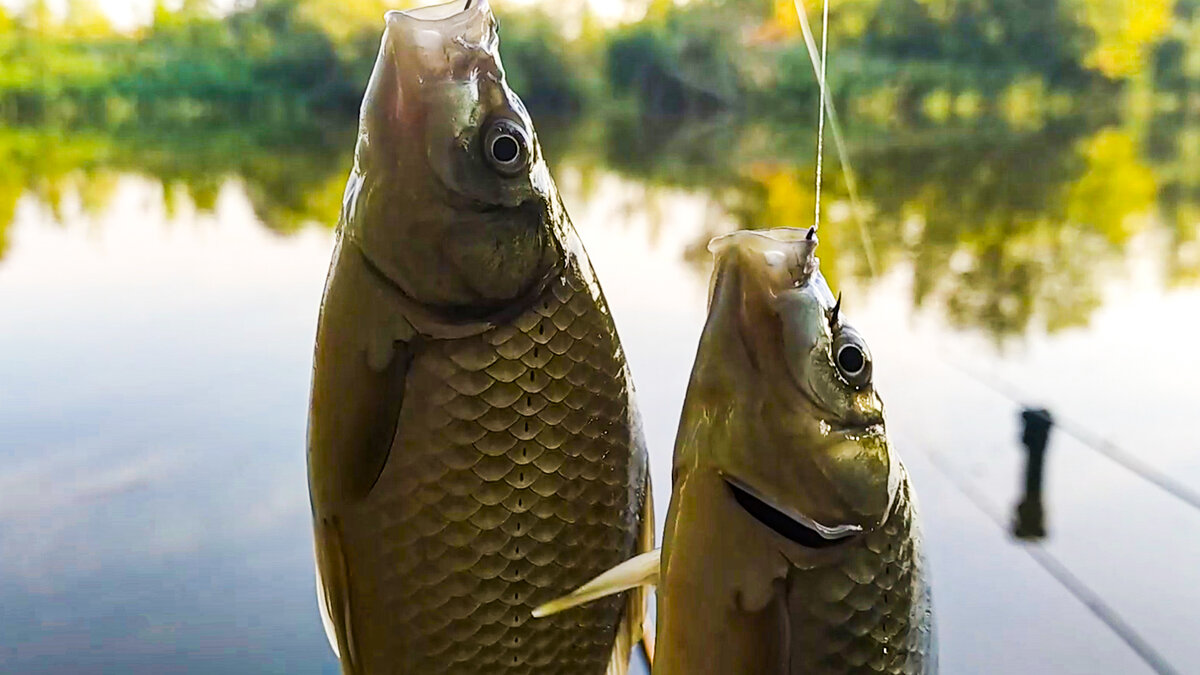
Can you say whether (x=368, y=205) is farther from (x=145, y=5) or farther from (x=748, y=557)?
(x=145, y=5)

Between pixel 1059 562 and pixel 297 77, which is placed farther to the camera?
pixel 1059 562

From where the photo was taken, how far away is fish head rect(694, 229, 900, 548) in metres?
0.45

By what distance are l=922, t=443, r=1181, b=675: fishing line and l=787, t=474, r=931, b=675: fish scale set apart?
1985 mm

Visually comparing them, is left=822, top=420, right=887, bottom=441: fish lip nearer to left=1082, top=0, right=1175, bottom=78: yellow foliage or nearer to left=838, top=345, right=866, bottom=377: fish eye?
left=838, top=345, right=866, bottom=377: fish eye

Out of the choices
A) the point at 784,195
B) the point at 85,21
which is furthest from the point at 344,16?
the point at 784,195

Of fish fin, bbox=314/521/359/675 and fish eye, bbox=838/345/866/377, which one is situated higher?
fish eye, bbox=838/345/866/377

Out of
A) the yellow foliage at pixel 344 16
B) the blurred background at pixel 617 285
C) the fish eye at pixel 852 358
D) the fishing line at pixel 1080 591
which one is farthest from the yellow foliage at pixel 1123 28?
the fish eye at pixel 852 358

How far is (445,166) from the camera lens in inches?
19.1

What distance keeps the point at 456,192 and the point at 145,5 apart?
132 cm

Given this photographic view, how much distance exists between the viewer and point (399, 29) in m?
0.46

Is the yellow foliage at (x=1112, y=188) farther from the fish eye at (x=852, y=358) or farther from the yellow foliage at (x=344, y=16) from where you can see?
the fish eye at (x=852, y=358)

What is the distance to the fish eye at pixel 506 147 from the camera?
19.4 inches

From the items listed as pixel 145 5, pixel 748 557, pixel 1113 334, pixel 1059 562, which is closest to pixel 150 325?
pixel 145 5

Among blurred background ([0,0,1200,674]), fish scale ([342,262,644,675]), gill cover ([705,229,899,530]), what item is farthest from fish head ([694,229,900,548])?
blurred background ([0,0,1200,674])
